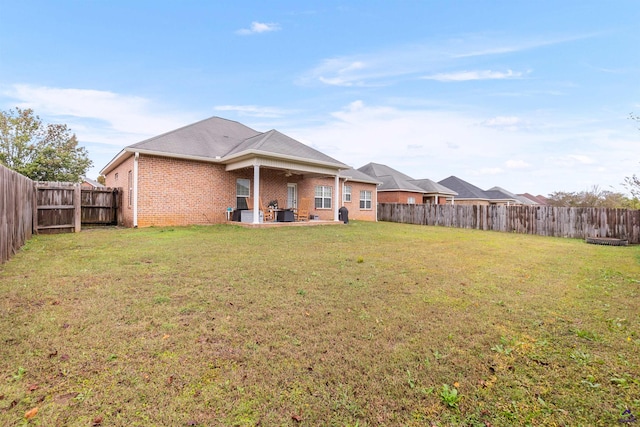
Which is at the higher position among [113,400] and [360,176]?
[360,176]

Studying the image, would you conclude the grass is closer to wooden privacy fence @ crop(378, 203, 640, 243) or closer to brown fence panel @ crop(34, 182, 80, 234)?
brown fence panel @ crop(34, 182, 80, 234)

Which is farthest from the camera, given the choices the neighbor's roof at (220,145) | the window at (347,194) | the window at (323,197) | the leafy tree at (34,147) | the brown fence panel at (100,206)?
the leafy tree at (34,147)

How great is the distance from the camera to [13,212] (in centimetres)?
658

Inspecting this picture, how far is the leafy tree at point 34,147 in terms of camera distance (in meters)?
24.7

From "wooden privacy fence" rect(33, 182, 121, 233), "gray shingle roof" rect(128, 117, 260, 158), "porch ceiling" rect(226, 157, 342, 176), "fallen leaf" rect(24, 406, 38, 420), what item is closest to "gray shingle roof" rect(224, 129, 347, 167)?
"porch ceiling" rect(226, 157, 342, 176)

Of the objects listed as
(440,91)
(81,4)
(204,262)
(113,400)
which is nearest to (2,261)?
(204,262)

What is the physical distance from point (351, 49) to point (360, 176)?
34.7 feet

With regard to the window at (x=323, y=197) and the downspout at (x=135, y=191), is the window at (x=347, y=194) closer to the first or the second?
the window at (x=323, y=197)

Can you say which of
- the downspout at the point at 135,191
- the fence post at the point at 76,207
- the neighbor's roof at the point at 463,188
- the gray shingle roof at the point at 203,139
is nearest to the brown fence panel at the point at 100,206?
the downspout at the point at 135,191

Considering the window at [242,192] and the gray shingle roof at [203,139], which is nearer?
the gray shingle roof at [203,139]

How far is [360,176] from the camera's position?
2289cm

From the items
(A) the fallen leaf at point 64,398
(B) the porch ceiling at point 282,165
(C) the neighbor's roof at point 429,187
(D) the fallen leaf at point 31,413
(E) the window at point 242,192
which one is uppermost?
(C) the neighbor's roof at point 429,187

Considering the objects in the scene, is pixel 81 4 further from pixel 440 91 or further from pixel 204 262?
pixel 440 91

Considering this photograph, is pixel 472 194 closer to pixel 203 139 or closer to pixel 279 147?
pixel 279 147
